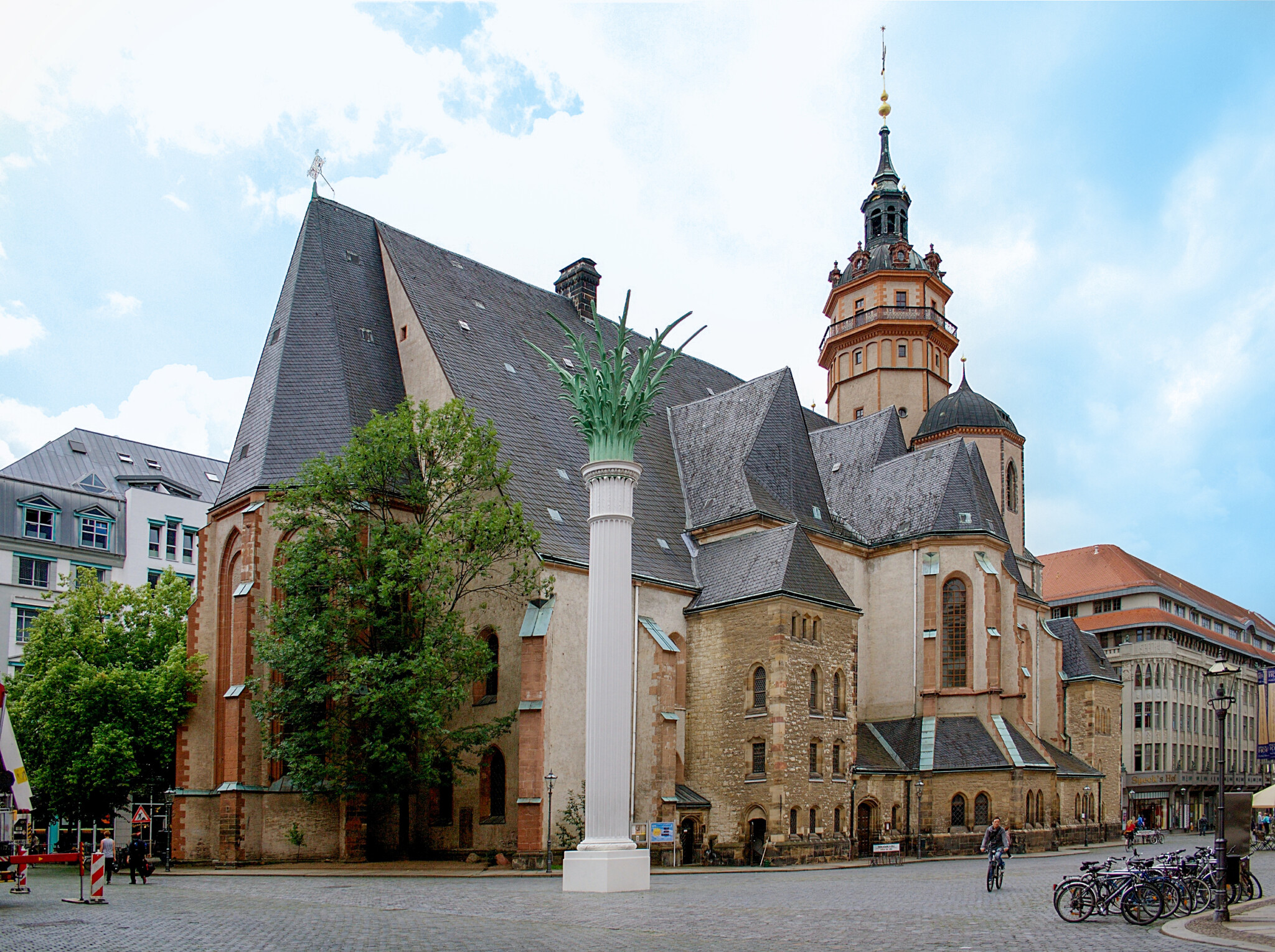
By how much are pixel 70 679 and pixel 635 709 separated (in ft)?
52.0

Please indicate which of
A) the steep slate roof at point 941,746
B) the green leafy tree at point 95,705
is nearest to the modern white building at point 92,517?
the green leafy tree at point 95,705

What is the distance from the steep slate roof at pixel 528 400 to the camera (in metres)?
35.6

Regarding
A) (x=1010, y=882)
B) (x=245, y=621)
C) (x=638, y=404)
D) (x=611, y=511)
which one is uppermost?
(x=638, y=404)

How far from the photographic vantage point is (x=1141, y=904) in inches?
665

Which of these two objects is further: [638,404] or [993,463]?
[993,463]

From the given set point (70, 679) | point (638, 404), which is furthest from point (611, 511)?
point (70, 679)

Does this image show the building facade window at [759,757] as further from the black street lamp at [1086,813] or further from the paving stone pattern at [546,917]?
the black street lamp at [1086,813]

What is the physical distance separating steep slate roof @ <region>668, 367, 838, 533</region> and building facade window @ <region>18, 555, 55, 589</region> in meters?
28.0

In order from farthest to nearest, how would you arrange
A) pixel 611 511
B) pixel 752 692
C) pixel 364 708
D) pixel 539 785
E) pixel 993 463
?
pixel 993 463 → pixel 752 692 → pixel 539 785 → pixel 364 708 → pixel 611 511

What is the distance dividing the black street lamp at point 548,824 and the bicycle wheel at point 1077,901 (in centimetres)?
1477

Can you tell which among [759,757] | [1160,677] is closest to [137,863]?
[759,757]

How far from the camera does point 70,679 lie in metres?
34.2

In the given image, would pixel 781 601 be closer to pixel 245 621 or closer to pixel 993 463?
pixel 245 621

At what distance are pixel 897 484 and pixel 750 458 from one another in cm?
827
